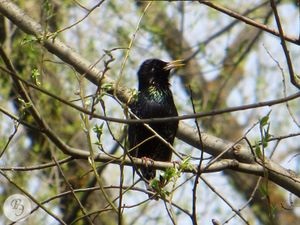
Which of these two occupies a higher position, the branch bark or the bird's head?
the bird's head

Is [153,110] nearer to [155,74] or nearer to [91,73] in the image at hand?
[155,74]

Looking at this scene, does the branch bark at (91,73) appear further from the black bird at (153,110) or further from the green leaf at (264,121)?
the green leaf at (264,121)

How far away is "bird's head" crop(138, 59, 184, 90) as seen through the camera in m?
6.33

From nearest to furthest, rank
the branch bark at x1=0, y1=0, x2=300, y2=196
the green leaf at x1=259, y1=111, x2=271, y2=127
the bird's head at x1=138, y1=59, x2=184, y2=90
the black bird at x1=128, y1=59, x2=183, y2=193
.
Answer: the green leaf at x1=259, y1=111, x2=271, y2=127
the branch bark at x1=0, y1=0, x2=300, y2=196
the black bird at x1=128, y1=59, x2=183, y2=193
the bird's head at x1=138, y1=59, x2=184, y2=90

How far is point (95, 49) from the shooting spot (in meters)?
9.32

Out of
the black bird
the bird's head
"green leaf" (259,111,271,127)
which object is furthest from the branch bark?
the bird's head

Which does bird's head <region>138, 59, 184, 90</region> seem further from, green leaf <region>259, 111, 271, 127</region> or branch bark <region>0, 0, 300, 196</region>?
green leaf <region>259, 111, 271, 127</region>

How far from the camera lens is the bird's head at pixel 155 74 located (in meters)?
6.33

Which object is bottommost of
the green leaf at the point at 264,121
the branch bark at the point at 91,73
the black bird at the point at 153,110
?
the green leaf at the point at 264,121

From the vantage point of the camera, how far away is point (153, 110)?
5.93 m

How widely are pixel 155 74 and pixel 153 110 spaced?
55cm

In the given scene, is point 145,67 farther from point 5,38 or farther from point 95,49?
point 95,49

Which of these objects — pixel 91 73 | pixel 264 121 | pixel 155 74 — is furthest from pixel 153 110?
pixel 264 121

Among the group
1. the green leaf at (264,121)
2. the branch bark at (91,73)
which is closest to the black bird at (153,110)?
the branch bark at (91,73)
